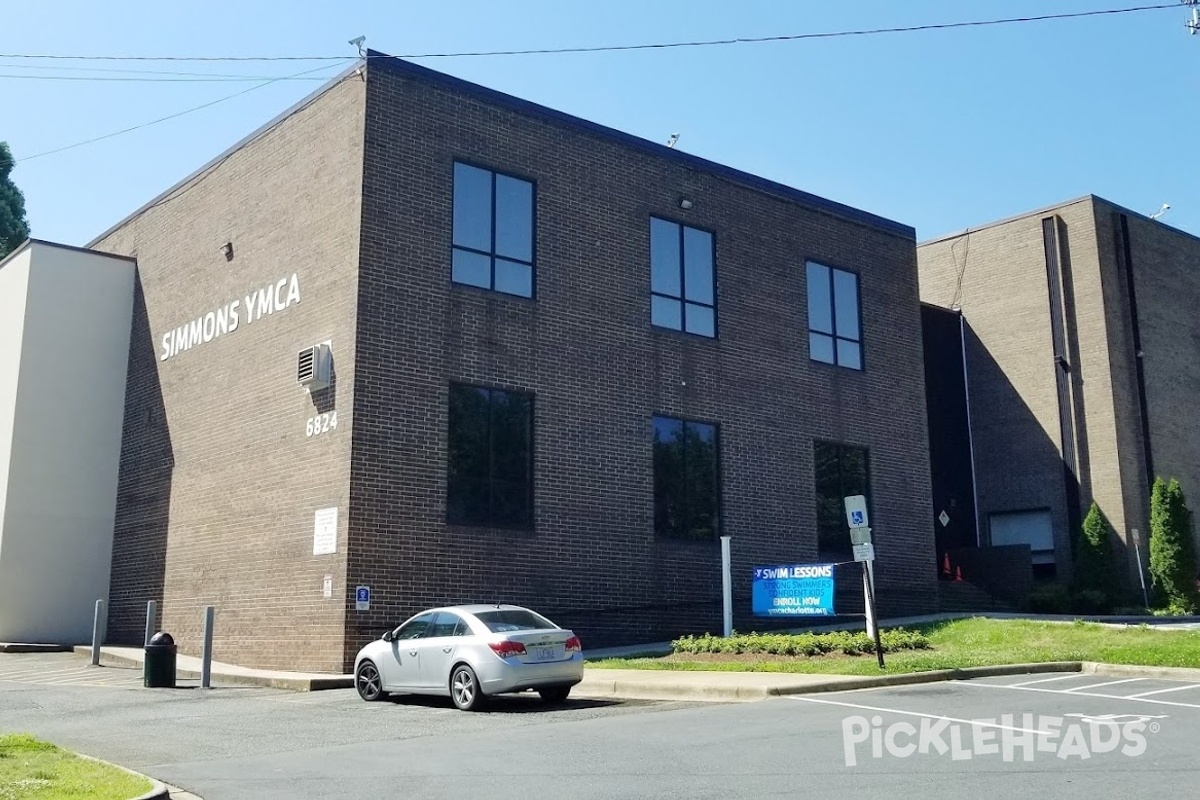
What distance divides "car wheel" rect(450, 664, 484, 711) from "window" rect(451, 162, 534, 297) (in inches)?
367

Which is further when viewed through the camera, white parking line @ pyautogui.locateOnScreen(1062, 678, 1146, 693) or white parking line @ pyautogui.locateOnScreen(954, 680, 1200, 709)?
white parking line @ pyautogui.locateOnScreen(1062, 678, 1146, 693)

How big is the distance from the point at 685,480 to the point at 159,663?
10888 millimetres

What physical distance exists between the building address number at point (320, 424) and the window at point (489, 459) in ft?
6.94

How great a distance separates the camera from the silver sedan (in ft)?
48.1

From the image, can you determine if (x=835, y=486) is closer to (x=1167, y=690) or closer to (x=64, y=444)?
(x=1167, y=690)

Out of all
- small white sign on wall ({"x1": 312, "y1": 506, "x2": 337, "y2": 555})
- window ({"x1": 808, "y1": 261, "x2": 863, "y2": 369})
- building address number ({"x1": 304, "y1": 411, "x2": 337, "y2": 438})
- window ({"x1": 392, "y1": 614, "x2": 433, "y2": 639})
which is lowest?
window ({"x1": 392, "y1": 614, "x2": 433, "y2": 639})

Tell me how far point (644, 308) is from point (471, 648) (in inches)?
456

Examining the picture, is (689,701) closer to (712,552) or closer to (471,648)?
(471,648)

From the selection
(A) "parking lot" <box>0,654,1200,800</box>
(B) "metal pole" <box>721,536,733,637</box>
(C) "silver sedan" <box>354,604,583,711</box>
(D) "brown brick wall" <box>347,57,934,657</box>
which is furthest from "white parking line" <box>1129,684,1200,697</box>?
(D) "brown brick wall" <box>347,57,934,657</box>

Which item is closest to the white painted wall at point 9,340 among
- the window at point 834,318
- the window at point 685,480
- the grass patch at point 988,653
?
the window at point 685,480

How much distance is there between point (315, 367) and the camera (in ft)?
69.5

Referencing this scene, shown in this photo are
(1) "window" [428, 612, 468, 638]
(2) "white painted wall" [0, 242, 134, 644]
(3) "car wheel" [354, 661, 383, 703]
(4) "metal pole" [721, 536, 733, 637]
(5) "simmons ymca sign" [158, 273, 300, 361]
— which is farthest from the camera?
(2) "white painted wall" [0, 242, 134, 644]

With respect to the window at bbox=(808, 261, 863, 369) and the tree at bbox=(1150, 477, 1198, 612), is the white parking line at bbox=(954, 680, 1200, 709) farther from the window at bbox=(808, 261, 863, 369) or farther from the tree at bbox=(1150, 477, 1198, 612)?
the tree at bbox=(1150, 477, 1198, 612)

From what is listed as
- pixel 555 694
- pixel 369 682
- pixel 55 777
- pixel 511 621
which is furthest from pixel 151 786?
pixel 369 682
